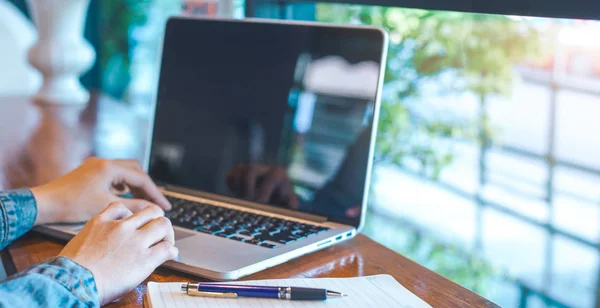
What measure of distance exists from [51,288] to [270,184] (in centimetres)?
37

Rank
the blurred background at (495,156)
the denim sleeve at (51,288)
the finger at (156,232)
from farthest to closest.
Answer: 1. the blurred background at (495,156)
2. the finger at (156,232)
3. the denim sleeve at (51,288)

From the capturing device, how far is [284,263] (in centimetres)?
67

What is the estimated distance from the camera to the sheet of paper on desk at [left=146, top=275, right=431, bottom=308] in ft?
1.75

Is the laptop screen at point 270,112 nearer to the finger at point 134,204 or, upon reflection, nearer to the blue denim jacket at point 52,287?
the finger at point 134,204

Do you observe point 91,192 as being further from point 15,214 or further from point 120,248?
point 120,248

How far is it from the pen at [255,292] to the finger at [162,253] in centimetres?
7

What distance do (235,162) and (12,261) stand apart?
1.06ft

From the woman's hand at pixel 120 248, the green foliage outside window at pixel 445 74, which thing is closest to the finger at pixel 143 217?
the woman's hand at pixel 120 248

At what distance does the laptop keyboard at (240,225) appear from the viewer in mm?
708

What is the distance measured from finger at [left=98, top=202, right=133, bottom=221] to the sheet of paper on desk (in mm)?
111

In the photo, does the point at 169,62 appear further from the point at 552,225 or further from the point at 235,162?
the point at 552,225

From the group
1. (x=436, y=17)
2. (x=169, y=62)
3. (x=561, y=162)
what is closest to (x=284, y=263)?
(x=169, y=62)

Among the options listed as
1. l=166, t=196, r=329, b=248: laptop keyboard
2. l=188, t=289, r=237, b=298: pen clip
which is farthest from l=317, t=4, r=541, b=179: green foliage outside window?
l=188, t=289, r=237, b=298: pen clip

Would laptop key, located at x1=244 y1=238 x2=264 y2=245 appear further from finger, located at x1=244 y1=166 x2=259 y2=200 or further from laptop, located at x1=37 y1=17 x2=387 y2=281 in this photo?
finger, located at x1=244 y1=166 x2=259 y2=200
